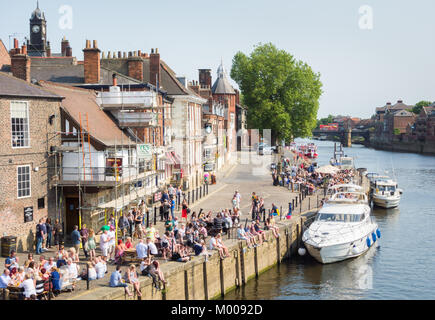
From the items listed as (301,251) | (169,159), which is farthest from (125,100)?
(301,251)

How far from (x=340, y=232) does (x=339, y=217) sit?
177cm

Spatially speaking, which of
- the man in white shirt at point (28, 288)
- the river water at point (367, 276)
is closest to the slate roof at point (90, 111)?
the river water at point (367, 276)

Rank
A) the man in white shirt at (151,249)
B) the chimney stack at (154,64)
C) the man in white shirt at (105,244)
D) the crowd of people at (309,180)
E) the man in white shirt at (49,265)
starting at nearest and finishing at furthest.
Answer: the man in white shirt at (49,265), the man in white shirt at (151,249), the man in white shirt at (105,244), the chimney stack at (154,64), the crowd of people at (309,180)

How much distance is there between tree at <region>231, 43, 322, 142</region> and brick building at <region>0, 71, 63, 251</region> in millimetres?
50939

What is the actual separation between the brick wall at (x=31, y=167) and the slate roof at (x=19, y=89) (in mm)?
291

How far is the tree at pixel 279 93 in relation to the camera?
73.4m

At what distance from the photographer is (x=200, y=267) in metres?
21.8

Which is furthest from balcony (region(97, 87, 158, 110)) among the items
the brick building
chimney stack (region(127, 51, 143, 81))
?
chimney stack (region(127, 51, 143, 81))

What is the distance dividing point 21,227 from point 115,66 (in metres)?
19.5

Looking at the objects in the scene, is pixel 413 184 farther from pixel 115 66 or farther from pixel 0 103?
pixel 0 103

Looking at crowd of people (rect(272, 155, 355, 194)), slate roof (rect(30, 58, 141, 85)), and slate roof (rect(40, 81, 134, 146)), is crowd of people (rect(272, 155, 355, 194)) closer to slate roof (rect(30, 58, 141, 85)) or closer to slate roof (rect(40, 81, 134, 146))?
slate roof (rect(30, 58, 141, 85))

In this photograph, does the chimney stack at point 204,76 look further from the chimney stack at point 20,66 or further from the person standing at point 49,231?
the person standing at point 49,231

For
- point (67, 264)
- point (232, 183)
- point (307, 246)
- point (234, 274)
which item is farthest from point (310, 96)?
point (67, 264)

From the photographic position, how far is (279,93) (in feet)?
248
